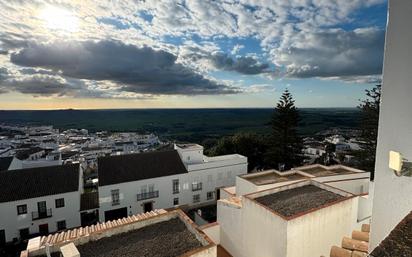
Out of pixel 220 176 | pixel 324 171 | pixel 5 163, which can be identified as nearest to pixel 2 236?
pixel 5 163

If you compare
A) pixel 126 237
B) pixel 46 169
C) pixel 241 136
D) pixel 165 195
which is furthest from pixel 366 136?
pixel 46 169

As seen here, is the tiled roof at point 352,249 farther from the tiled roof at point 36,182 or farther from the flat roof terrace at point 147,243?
the tiled roof at point 36,182

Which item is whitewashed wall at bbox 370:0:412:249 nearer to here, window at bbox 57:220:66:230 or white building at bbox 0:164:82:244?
white building at bbox 0:164:82:244

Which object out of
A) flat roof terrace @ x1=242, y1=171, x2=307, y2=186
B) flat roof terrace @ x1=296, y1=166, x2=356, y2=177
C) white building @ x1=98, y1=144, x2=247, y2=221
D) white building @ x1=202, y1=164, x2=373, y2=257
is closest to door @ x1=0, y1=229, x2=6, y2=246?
white building @ x1=98, y1=144, x2=247, y2=221

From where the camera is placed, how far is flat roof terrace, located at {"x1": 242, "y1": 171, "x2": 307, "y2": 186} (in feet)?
45.7

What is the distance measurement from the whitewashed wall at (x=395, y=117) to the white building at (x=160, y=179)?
18645mm

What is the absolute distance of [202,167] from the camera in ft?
72.4

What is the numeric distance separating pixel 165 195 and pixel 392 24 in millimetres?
19994

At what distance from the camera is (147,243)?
6.99 meters

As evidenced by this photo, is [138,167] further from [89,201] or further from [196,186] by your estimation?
[196,186]

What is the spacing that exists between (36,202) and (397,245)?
2107 centimetres

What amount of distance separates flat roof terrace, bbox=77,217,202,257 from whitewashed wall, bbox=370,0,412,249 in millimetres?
4941

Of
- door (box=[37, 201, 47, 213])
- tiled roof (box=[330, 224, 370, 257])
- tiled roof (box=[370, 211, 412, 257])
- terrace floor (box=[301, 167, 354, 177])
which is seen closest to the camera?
tiled roof (box=[370, 211, 412, 257])

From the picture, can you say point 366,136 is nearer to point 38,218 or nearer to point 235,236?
point 235,236
